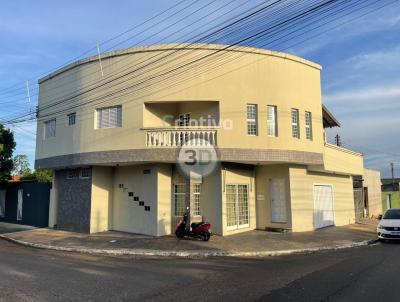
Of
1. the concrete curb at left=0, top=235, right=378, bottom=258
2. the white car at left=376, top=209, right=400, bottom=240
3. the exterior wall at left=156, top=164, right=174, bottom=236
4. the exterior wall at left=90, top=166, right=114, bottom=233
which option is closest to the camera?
the concrete curb at left=0, top=235, right=378, bottom=258

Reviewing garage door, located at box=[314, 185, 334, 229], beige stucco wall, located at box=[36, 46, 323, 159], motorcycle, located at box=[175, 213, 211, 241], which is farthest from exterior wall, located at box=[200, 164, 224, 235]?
garage door, located at box=[314, 185, 334, 229]

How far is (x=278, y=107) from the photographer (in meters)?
17.5

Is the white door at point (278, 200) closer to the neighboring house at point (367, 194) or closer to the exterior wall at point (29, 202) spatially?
the neighboring house at point (367, 194)

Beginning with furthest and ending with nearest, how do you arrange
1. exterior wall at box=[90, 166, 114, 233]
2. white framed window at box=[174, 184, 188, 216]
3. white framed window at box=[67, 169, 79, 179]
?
white framed window at box=[67, 169, 79, 179], exterior wall at box=[90, 166, 114, 233], white framed window at box=[174, 184, 188, 216]

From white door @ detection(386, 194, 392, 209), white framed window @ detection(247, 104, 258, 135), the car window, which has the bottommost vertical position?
the car window

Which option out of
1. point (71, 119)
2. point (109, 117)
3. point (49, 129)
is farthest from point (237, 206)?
point (49, 129)

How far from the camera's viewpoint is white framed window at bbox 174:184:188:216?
691 inches

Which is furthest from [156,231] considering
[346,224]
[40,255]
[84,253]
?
[346,224]

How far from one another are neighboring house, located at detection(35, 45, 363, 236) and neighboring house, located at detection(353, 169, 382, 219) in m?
10.3

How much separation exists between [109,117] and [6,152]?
10.9m

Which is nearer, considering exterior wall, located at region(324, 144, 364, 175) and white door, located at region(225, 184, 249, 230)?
white door, located at region(225, 184, 249, 230)

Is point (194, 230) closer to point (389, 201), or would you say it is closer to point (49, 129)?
point (49, 129)

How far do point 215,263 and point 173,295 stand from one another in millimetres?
4221

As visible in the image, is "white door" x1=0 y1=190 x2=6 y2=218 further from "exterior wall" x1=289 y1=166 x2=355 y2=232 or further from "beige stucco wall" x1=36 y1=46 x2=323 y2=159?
"exterior wall" x1=289 y1=166 x2=355 y2=232
